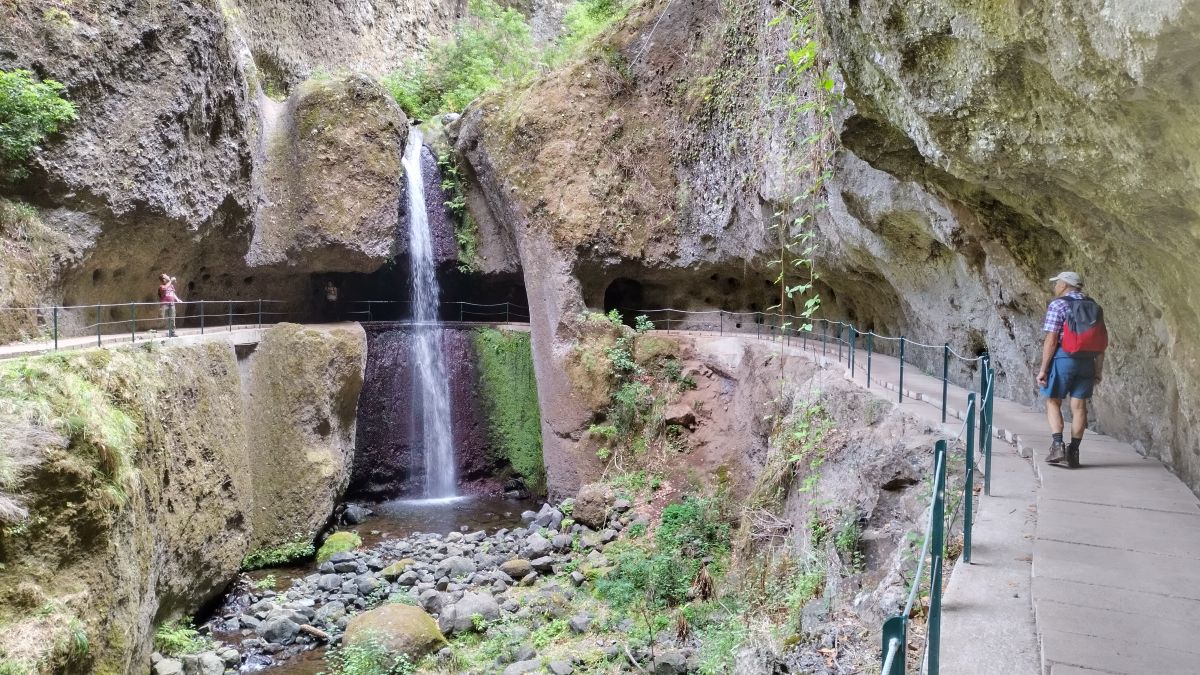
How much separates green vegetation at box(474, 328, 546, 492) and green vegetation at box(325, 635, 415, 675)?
7543mm

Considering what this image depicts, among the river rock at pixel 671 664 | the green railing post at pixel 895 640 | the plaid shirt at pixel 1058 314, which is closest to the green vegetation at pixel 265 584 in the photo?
the river rock at pixel 671 664

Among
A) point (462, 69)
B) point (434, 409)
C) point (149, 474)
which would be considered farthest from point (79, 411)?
point (462, 69)

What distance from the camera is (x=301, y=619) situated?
391 inches

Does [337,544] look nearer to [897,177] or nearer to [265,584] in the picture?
[265,584]

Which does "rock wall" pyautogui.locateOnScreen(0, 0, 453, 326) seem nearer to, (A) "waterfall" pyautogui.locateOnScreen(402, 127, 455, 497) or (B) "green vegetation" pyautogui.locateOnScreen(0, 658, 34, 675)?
(A) "waterfall" pyautogui.locateOnScreen(402, 127, 455, 497)

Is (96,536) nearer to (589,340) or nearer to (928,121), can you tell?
(928,121)

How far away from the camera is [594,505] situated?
514 inches

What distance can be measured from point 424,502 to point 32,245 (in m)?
8.20

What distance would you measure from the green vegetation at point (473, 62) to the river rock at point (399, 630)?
47.2ft

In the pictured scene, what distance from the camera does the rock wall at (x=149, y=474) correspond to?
627 centimetres

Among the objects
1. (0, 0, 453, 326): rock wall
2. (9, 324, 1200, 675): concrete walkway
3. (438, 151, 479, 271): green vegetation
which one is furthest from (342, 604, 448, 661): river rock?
(438, 151, 479, 271): green vegetation

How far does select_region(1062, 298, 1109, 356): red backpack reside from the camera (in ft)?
18.3

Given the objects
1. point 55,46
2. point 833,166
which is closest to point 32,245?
point 55,46

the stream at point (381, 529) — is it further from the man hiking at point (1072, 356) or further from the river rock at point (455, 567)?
the man hiking at point (1072, 356)
